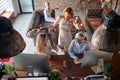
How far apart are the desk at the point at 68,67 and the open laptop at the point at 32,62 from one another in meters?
0.32

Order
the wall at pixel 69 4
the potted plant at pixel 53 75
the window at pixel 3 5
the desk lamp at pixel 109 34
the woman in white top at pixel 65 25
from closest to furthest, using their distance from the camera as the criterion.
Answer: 1. the desk lamp at pixel 109 34
2. the potted plant at pixel 53 75
3. the woman in white top at pixel 65 25
4. the window at pixel 3 5
5. the wall at pixel 69 4

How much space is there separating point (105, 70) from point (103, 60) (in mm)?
184

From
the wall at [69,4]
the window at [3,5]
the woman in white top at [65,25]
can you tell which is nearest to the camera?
the woman in white top at [65,25]

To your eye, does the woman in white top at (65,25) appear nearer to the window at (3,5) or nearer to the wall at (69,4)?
the window at (3,5)

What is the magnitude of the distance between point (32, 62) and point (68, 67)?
0.63m

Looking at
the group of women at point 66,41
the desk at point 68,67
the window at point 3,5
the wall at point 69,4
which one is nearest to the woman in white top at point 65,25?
the group of women at point 66,41

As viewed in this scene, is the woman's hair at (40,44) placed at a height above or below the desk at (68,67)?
above

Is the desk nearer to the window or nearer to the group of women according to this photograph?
the group of women

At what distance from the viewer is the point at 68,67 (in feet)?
9.51

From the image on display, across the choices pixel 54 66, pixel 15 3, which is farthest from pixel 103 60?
pixel 15 3

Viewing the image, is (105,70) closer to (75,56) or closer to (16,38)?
(75,56)

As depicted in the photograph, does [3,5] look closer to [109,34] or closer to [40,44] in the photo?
[40,44]

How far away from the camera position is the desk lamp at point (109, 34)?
1597 millimetres

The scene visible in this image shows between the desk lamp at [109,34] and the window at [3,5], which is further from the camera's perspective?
the window at [3,5]
